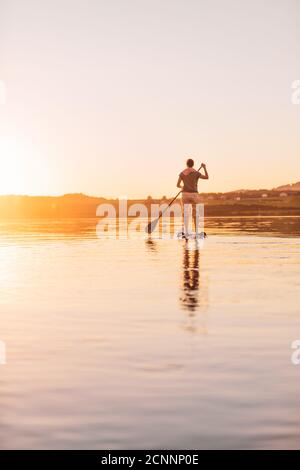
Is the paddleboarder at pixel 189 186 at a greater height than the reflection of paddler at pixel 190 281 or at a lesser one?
greater

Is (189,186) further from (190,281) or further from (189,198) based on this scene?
(190,281)

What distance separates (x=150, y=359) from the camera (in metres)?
7.57

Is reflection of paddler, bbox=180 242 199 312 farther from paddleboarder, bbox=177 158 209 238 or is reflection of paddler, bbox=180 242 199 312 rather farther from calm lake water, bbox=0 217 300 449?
paddleboarder, bbox=177 158 209 238

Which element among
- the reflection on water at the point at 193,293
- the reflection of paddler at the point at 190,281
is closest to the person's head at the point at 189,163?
the reflection of paddler at the point at 190,281

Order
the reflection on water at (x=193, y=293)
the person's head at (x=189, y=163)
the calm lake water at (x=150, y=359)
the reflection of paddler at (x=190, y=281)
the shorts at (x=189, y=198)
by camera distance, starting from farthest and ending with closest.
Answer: the person's head at (x=189, y=163) → the shorts at (x=189, y=198) → the reflection of paddler at (x=190, y=281) → the reflection on water at (x=193, y=293) → the calm lake water at (x=150, y=359)

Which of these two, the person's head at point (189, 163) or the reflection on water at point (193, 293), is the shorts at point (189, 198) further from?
the reflection on water at point (193, 293)

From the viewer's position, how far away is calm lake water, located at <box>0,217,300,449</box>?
17.9 ft

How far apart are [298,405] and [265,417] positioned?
1.30ft

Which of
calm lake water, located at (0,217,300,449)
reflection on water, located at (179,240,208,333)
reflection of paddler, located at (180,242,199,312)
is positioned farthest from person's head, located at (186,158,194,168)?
calm lake water, located at (0,217,300,449)

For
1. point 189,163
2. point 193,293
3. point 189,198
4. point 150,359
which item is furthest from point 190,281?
point 189,163

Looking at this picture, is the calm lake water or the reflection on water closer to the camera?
the calm lake water

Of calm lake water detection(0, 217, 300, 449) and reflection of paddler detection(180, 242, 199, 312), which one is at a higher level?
reflection of paddler detection(180, 242, 199, 312)

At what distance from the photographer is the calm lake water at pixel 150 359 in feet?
17.9

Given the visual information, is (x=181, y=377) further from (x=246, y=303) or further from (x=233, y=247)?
(x=233, y=247)
